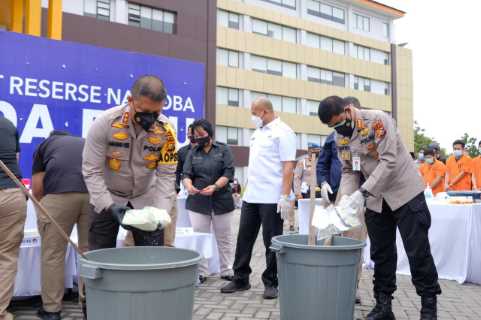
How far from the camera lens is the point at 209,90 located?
3103cm

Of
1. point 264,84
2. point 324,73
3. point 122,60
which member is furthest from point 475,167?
point 324,73

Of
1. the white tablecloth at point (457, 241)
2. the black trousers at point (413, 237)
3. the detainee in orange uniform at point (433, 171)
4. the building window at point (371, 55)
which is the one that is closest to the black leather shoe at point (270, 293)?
the black trousers at point (413, 237)

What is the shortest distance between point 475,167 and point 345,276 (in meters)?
7.44

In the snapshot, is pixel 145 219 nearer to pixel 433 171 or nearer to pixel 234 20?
pixel 433 171

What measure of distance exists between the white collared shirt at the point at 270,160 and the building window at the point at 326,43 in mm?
35223

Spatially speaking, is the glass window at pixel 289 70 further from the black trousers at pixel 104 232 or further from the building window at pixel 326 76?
the black trousers at pixel 104 232

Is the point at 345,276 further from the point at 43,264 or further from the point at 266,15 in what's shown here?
the point at 266,15

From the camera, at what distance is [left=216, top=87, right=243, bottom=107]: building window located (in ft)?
109

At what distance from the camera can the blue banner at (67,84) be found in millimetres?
5668

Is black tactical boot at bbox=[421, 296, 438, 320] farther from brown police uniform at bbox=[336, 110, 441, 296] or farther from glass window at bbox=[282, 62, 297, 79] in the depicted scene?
glass window at bbox=[282, 62, 297, 79]

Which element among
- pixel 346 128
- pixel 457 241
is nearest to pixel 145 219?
pixel 346 128

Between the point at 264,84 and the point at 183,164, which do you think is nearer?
the point at 183,164

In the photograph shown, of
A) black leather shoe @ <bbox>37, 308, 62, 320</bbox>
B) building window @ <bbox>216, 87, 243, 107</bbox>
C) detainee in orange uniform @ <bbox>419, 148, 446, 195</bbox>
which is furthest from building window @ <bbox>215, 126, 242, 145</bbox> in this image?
black leather shoe @ <bbox>37, 308, 62, 320</bbox>

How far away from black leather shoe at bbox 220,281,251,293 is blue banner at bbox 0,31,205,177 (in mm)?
2346
